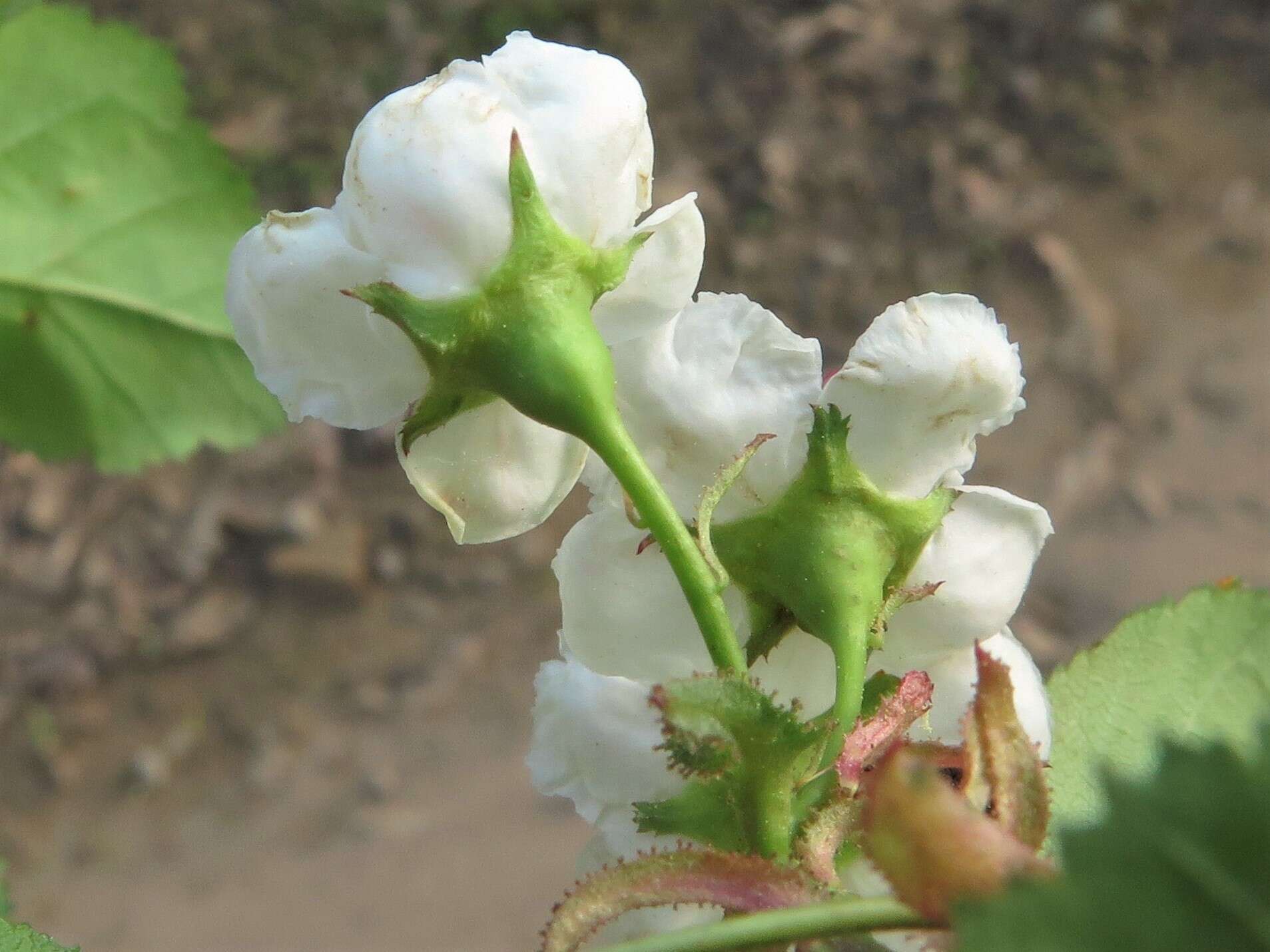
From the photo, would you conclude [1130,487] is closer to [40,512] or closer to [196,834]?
[196,834]

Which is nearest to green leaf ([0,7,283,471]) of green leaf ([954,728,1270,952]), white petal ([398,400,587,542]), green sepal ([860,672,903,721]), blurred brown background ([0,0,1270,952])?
white petal ([398,400,587,542])

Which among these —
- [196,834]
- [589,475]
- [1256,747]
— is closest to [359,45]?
[196,834]

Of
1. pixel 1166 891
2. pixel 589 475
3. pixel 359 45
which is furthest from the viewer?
pixel 359 45

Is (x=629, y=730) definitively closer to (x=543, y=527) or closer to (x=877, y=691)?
(x=877, y=691)

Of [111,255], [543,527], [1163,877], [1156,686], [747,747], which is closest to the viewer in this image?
[1163,877]

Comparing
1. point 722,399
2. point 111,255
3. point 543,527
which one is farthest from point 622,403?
point 543,527

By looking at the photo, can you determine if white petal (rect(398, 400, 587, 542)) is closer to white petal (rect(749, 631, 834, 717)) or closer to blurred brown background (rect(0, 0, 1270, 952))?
white petal (rect(749, 631, 834, 717))

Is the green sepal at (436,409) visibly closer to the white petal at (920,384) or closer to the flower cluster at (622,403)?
the flower cluster at (622,403)
